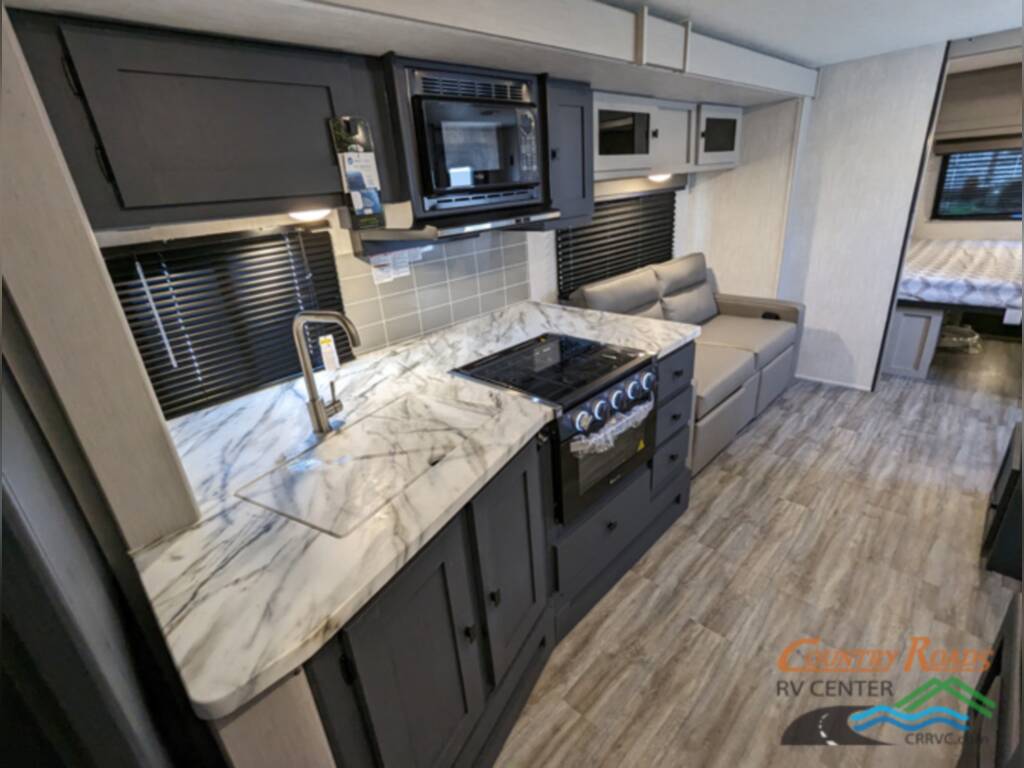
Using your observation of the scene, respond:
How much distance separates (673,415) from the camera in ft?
7.16

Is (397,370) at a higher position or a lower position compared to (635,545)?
higher

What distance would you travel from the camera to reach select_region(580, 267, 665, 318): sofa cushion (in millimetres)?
2761

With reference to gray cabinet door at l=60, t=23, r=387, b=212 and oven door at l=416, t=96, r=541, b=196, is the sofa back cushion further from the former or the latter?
gray cabinet door at l=60, t=23, r=387, b=212

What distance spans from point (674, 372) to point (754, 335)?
1528 millimetres

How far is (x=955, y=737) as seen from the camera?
149cm

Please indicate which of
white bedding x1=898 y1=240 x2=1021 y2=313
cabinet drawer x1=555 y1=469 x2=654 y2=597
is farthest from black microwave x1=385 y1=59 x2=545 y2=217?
white bedding x1=898 y1=240 x2=1021 y2=313

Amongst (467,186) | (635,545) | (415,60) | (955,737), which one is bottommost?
(955,737)

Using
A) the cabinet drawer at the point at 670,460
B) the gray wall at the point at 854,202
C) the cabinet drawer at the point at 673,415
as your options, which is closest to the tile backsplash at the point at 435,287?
the cabinet drawer at the point at 673,415

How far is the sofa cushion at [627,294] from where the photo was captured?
276 centimetres

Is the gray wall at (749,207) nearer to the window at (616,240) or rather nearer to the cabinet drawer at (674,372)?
the window at (616,240)

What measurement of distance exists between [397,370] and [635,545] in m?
1.32

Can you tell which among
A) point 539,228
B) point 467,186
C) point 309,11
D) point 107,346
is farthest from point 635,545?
point 309,11

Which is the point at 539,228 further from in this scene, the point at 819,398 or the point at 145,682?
the point at 819,398

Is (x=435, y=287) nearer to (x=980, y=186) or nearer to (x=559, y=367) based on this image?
(x=559, y=367)
